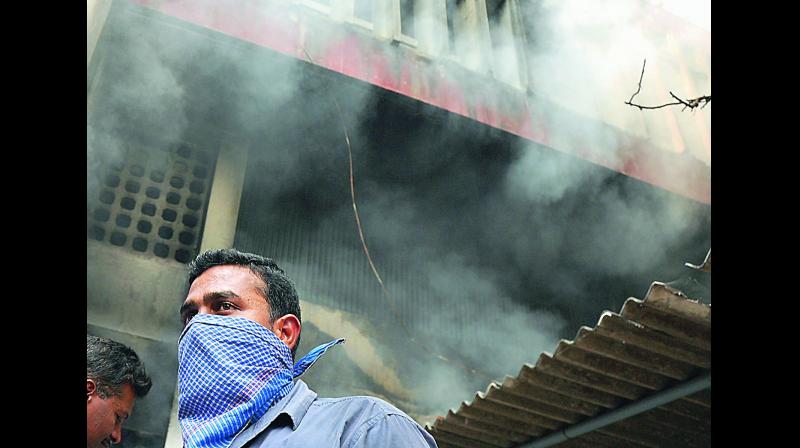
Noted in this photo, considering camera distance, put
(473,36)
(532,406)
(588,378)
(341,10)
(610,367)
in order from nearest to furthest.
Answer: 1. (610,367)
2. (588,378)
3. (532,406)
4. (341,10)
5. (473,36)

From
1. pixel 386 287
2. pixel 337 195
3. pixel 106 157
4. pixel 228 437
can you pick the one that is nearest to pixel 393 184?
pixel 337 195

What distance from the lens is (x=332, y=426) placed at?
1295mm

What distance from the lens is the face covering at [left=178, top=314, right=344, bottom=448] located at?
1469 millimetres

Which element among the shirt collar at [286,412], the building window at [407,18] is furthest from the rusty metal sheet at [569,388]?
the building window at [407,18]

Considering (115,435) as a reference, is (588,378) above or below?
above

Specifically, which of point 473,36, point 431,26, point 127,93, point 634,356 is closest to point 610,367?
point 634,356

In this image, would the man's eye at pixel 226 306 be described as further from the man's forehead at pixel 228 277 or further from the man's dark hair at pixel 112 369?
the man's dark hair at pixel 112 369

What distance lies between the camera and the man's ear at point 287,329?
Result: 1.80 meters

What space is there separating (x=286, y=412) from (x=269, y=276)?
61cm

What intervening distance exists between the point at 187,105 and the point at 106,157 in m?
0.77

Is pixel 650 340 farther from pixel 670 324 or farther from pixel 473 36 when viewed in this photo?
pixel 473 36

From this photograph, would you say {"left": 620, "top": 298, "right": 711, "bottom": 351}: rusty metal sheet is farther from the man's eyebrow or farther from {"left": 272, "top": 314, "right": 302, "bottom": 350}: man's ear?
the man's eyebrow
